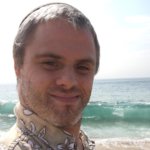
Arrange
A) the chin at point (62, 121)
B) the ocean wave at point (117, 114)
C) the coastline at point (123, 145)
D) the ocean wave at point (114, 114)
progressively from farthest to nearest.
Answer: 1. the ocean wave at point (117, 114)
2. the ocean wave at point (114, 114)
3. the coastline at point (123, 145)
4. the chin at point (62, 121)

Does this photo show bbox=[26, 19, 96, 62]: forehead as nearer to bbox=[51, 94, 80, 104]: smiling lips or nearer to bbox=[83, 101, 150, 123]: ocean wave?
bbox=[51, 94, 80, 104]: smiling lips

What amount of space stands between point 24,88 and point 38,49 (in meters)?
0.21

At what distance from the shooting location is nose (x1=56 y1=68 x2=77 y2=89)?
5.00 ft

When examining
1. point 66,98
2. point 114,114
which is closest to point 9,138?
point 66,98

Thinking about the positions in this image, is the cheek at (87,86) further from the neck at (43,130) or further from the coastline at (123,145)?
the coastline at (123,145)

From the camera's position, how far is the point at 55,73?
5.10 ft

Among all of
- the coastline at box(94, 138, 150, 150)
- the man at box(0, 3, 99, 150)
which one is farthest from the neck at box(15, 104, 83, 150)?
the coastline at box(94, 138, 150, 150)

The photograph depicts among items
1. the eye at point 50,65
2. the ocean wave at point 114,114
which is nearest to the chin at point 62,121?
the eye at point 50,65

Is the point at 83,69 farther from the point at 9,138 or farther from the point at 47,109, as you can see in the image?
the point at 9,138

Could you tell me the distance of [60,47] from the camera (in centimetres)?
157

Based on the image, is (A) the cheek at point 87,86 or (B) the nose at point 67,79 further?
(A) the cheek at point 87,86

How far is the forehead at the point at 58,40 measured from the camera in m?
1.57

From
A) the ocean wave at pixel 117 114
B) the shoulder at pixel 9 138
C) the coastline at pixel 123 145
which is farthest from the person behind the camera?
the ocean wave at pixel 117 114

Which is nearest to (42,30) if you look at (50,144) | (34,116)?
(34,116)
